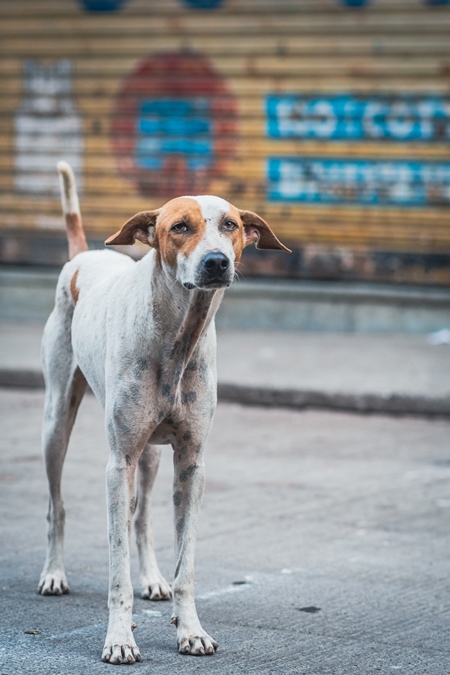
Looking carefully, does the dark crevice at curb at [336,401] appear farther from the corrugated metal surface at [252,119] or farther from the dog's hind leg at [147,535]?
the dog's hind leg at [147,535]

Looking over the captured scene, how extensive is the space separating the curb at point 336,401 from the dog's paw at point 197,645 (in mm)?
6030

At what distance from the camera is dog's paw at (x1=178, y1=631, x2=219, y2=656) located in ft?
13.9

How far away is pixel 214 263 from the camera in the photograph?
13.1ft

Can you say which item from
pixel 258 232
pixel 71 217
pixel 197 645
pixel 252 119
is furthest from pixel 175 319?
pixel 252 119

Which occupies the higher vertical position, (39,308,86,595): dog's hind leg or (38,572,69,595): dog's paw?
(39,308,86,595): dog's hind leg

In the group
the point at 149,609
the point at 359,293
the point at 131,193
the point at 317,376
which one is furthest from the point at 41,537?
the point at 131,193

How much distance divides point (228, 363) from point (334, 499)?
456 centimetres

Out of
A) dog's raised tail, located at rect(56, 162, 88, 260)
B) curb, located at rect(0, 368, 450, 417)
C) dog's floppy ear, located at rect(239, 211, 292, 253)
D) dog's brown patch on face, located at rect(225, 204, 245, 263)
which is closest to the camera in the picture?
dog's brown patch on face, located at rect(225, 204, 245, 263)

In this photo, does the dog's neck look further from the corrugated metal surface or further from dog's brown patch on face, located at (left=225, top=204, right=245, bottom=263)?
the corrugated metal surface

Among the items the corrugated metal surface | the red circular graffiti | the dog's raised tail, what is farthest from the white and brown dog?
the red circular graffiti

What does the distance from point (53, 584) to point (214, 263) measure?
6.10ft

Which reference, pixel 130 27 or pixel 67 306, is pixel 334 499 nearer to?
pixel 67 306

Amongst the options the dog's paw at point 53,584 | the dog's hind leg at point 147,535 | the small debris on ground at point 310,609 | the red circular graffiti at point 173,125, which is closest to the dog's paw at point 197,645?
the small debris on ground at point 310,609

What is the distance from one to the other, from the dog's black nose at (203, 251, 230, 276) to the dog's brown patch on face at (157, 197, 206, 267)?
0.37 ft
